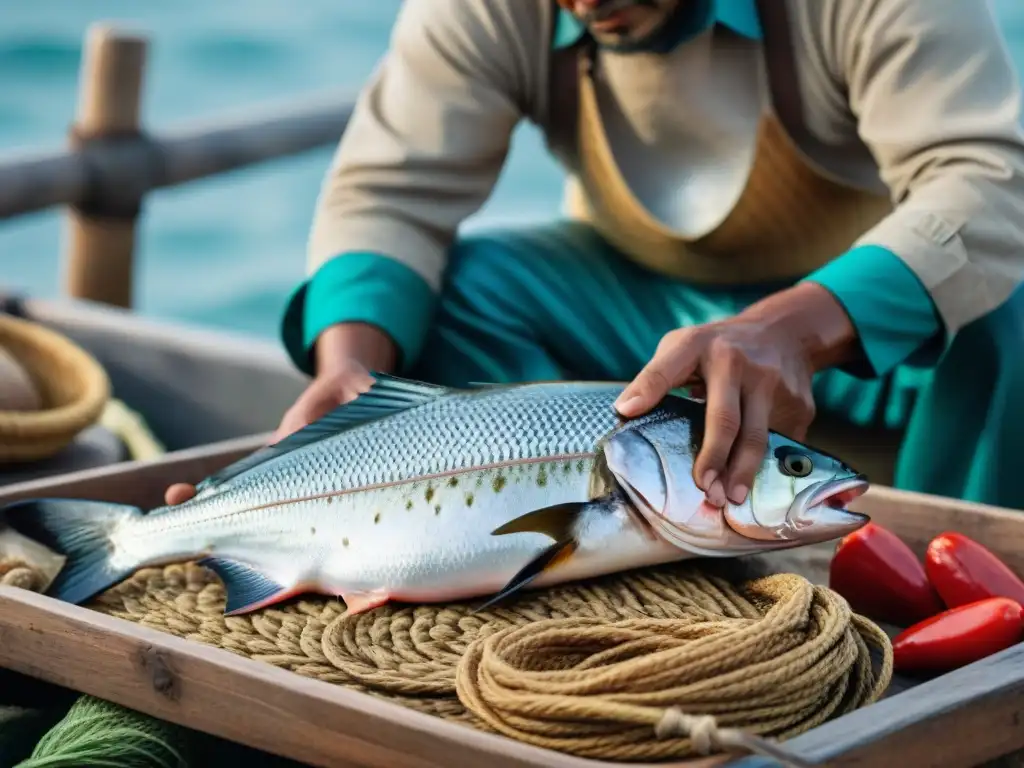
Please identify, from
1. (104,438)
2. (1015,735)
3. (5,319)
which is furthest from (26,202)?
(1015,735)

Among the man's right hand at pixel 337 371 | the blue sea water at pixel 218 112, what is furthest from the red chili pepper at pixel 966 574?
the blue sea water at pixel 218 112

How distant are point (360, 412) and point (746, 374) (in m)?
0.52

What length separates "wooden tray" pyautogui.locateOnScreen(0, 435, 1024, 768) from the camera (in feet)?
5.17

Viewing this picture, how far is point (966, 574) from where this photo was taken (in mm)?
2078

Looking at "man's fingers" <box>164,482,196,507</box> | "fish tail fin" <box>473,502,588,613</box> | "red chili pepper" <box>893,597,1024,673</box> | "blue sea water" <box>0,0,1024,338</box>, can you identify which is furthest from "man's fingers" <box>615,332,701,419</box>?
"blue sea water" <box>0,0,1024,338</box>

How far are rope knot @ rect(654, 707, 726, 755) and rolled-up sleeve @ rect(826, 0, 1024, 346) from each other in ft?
3.30

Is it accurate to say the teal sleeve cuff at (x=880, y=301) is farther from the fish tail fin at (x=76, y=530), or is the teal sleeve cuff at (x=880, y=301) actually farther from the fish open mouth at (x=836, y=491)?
the fish tail fin at (x=76, y=530)

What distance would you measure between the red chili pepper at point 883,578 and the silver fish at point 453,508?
0.21m

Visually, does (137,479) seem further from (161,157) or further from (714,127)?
(161,157)

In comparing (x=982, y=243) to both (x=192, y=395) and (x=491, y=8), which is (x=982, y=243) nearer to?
(x=491, y=8)

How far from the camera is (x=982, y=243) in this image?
2391 millimetres

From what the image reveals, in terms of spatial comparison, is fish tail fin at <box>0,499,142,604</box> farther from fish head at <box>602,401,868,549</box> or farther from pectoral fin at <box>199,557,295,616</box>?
fish head at <box>602,401,868,549</box>

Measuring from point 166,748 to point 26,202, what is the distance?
2628 millimetres

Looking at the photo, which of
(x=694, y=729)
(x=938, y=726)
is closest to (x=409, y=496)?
(x=694, y=729)
